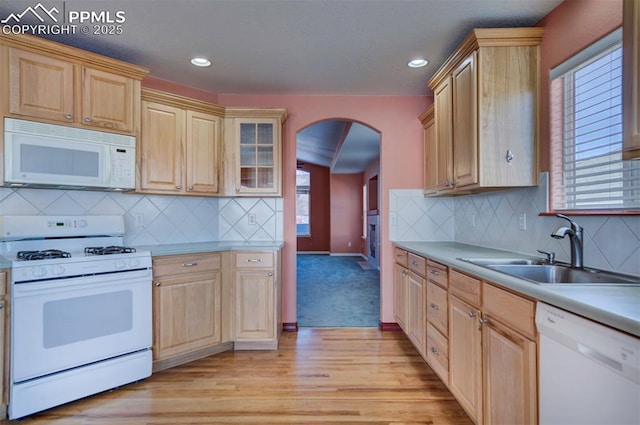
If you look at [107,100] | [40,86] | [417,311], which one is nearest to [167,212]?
[107,100]

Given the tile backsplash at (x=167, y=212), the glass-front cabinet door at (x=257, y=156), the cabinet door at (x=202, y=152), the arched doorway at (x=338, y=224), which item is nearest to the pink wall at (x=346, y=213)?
the arched doorway at (x=338, y=224)

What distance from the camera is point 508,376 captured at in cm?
136

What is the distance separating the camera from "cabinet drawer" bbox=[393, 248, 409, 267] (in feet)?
9.54

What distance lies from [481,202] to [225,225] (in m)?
2.41

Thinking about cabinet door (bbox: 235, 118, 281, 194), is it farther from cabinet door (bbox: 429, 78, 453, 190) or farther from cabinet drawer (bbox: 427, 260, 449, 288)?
cabinet drawer (bbox: 427, 260, 449, 288)

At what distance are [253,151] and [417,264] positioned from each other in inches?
71.6

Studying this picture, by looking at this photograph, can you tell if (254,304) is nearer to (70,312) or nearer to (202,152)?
(70,312)

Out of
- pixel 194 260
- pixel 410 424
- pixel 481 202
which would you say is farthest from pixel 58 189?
pixel 481 202

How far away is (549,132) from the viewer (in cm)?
192

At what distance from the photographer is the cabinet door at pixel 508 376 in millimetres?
1240

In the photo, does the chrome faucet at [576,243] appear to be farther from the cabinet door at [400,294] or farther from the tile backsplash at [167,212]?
the tile backsplash at [167,212]

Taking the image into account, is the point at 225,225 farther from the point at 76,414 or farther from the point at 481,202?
the point at 481,202

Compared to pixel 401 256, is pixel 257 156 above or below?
above

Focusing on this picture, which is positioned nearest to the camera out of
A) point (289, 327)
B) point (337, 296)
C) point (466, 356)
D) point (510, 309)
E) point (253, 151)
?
point (510, 309)
